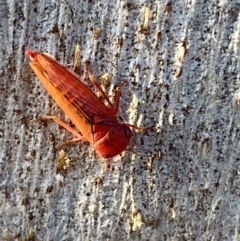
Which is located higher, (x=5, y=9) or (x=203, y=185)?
(x=5, y=9)

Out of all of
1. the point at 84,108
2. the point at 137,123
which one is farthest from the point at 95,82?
the point at 137,123

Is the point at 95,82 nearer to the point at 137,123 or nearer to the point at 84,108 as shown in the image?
the point at 84,108

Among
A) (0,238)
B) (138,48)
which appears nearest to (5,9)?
(138,48)

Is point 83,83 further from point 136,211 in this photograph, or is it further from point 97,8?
point 136,211
